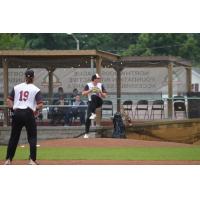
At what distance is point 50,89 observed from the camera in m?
20.9

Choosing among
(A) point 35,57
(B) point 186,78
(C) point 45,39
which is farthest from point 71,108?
(C) point 45,39

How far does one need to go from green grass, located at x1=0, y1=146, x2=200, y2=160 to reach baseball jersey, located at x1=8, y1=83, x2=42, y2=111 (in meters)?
2.00

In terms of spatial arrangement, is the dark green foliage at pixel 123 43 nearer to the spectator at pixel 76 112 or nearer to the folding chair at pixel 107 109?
the folding chair at pixel 107 109

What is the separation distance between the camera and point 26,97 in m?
12.3

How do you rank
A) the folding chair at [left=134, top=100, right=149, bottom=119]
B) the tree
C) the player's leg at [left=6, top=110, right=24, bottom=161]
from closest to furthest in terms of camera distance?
the player's leg at [left=6, top=110, right=24, bottom=161], the folding chair at [left=134, top=100, right=149, bottom=119], the tree

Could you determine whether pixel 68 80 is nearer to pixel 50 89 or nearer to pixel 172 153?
pixel 50 89

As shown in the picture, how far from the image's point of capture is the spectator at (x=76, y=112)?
1905 centimetres

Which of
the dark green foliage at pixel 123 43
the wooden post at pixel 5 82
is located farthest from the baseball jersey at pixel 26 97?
the dark green foliage at pixel 123 43

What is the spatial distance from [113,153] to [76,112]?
14.0ft

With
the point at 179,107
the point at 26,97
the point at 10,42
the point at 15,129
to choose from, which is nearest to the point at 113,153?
the point at 15,129

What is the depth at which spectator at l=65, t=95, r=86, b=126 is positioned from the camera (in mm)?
19047

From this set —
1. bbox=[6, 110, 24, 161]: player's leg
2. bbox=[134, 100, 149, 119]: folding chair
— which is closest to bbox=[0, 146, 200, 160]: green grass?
bbox=[6, 110, 24, 161]: player's leg

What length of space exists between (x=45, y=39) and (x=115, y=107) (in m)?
17.6

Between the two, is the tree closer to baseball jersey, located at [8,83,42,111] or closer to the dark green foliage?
the dark green foliage
